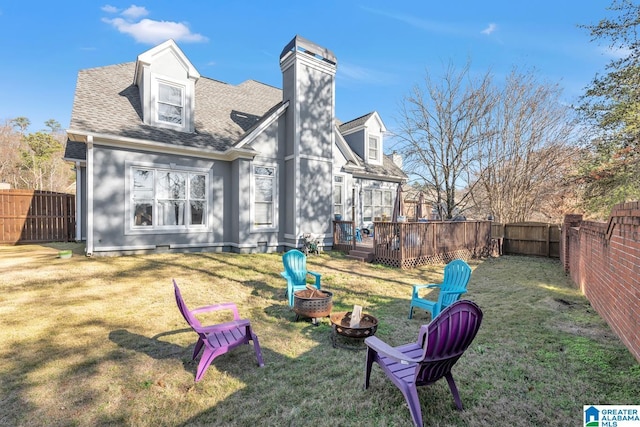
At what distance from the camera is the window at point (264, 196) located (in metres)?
11.2

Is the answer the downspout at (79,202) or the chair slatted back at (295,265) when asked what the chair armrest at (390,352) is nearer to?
the chair slatted back at (295,265)

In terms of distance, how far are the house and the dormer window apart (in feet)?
16.6

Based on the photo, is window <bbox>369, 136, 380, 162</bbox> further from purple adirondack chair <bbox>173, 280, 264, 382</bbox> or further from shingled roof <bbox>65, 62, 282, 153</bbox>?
purple adirondack chair <bbox>173, 280, 264, 382</bbox>

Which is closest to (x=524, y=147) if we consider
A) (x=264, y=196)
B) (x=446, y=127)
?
(x=446, y=127)

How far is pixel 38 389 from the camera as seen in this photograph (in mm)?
3006

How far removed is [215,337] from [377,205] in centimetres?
1374

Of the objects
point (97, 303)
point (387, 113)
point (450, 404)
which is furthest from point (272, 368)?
point (387, 113)

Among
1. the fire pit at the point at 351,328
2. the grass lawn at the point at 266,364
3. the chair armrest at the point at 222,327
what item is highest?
the chair armrest at the point at 222,327

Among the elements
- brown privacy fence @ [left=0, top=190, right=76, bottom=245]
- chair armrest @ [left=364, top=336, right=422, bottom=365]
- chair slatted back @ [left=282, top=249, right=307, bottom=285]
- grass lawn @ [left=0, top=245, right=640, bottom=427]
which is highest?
brown privacy fence @ [left=0, top=190, right=76, bottom=245]

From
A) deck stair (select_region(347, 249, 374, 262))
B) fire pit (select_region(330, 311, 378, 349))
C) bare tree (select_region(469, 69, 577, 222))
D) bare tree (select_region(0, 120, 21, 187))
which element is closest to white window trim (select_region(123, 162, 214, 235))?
deck stair (select_region(347, 249, 374, 262))

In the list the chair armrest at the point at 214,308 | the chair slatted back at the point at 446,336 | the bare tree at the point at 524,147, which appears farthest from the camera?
the bare tree at the point at 524,147

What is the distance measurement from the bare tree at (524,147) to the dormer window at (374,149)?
16.8 ft

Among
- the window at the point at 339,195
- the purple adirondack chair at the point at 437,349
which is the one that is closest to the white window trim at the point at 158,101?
the window at the point at 339,195

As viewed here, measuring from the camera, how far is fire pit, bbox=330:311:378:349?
3963 mm
